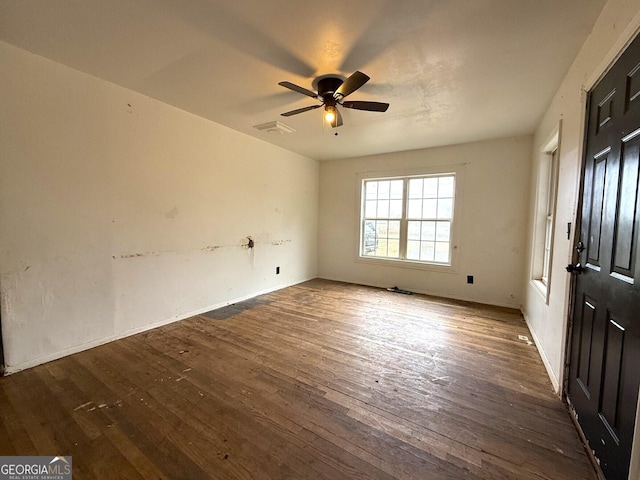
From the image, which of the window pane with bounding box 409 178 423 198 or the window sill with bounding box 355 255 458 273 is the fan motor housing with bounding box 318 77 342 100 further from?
the window sill with bounding box 355 255 458 273

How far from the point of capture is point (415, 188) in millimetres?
4691

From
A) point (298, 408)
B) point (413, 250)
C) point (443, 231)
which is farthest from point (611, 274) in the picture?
point (413, 250)

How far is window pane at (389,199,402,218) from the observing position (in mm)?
4852

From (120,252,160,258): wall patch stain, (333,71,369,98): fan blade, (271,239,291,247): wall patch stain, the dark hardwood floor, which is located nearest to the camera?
the dark hardwood floor

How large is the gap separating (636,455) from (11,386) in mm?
3582

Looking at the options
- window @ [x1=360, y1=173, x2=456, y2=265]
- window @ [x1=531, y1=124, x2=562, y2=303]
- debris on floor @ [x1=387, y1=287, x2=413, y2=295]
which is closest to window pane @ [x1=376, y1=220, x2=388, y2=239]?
window @ [x1=360, y1=173, x2=456, y2=265]

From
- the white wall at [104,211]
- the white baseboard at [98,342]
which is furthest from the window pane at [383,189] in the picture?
the white baseboard at [98,342]

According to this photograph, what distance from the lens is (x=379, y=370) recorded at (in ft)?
7.27

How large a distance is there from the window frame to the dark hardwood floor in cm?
162

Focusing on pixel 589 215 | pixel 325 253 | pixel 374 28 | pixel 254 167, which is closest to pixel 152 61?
pixel 374 28

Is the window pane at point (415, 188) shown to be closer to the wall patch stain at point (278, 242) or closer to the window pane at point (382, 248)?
the window pane at point (382, 248)

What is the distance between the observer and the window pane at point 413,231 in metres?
4.69

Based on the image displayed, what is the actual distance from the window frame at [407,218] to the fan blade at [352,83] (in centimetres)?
274

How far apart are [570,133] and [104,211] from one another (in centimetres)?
406
